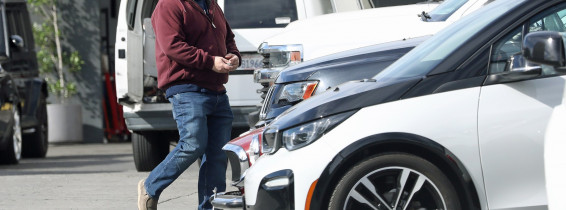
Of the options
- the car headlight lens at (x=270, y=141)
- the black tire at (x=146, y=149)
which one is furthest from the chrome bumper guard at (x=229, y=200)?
the black tire at (x=146, y=149)

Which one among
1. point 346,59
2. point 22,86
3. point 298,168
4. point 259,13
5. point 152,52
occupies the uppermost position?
point 259,13

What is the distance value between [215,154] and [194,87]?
18.4 inches

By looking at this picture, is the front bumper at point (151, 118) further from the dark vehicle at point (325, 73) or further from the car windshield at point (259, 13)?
the dark vehicle at point (325, 73)

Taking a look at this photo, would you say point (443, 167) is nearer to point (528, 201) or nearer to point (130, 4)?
point (528, 201)

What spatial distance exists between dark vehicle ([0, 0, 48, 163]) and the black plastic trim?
8897 mm

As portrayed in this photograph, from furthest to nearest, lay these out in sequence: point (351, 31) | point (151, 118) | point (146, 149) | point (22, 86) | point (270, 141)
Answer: point (22, 86) < point (146, 149) < point (151, 118) < point (351, 31) < point (270, 141)

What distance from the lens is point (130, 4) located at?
11.8 m

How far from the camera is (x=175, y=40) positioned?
7.40 m

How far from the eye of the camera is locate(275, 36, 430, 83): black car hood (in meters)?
7.98

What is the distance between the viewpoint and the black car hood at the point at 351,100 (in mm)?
5754

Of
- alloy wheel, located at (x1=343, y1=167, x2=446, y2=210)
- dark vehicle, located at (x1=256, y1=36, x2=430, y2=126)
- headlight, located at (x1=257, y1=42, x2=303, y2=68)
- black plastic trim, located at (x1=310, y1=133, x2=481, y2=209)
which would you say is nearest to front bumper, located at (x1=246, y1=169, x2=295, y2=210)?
black plastic trim, located at (x1=310, y1=133, x2=481, y2=209)

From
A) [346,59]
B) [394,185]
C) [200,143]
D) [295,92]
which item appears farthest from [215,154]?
[394,185]

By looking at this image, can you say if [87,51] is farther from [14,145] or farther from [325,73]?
[325,73]

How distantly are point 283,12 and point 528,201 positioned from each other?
6.40m
